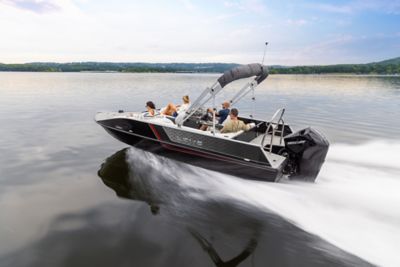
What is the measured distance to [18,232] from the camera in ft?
15.0

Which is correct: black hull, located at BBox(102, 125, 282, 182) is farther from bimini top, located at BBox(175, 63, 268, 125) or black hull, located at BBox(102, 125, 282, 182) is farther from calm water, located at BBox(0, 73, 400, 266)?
bimini top, located at BBox(175, 63, 268, 125)

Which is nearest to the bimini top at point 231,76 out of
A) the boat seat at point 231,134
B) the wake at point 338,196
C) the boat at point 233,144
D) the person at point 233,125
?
the boat at point 233,144

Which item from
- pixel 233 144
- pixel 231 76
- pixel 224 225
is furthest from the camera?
pixel 231 76

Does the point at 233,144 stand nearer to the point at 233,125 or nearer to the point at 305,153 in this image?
the point at 233,125

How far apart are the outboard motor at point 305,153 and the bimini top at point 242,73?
1881 millimetres

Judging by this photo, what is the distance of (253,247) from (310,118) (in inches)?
512

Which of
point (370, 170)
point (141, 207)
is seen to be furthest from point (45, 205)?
point (370, 170)

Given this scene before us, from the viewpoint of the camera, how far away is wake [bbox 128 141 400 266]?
4.44 meters

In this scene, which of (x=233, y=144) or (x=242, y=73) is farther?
(x=242, y=73)

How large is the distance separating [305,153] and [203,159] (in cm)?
230

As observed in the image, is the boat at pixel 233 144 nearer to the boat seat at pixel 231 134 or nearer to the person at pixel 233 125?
the boat seat at pixel 231 134

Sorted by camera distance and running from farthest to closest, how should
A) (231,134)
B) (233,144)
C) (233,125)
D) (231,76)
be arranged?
1. (233,125)
2. (231,134)
3. (231,76)
4. (233,144)

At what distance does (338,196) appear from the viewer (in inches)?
229

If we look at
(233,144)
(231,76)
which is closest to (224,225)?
(233,144)
